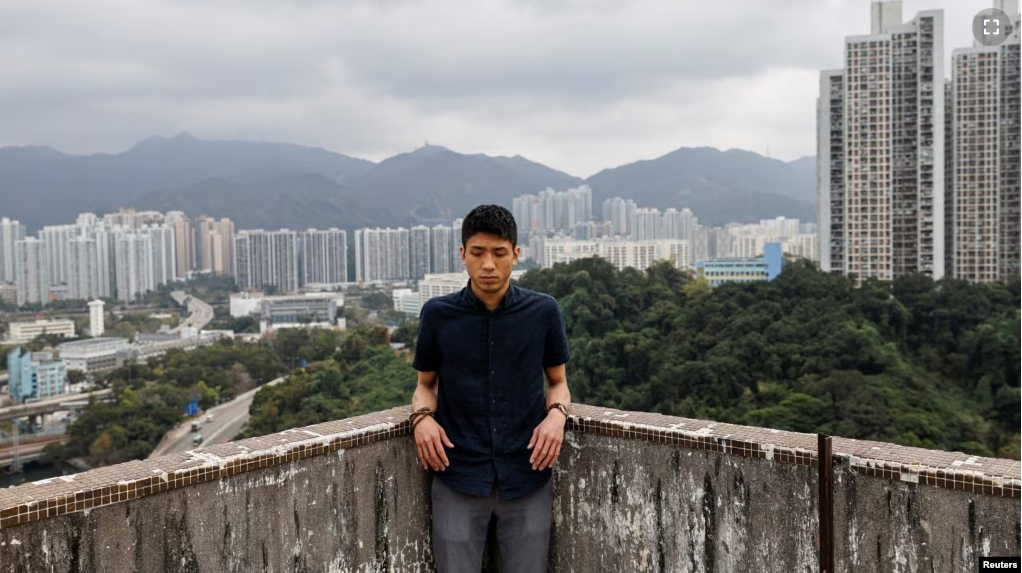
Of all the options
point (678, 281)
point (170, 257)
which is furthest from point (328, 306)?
point (678, 281)

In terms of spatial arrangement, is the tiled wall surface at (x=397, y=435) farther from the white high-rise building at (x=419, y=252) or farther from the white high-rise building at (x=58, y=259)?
the white high-rise building at (x=58, y=259)

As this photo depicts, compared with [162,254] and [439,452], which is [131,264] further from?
[439,452]

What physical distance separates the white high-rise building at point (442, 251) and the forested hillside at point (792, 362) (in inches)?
1342

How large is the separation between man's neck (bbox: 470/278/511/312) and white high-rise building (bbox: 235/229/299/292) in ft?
191

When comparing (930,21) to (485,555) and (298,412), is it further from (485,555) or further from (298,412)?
(485,555)

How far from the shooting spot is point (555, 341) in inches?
59.3

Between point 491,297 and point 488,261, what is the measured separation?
0.08 m

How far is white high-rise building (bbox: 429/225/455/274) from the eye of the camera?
187ft

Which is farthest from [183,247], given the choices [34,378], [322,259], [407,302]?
[34,378]

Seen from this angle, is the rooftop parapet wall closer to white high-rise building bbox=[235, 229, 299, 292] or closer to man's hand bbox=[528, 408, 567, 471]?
man's hand bbox=[528, 408, 567, 471]

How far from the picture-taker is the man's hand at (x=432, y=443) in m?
1.49

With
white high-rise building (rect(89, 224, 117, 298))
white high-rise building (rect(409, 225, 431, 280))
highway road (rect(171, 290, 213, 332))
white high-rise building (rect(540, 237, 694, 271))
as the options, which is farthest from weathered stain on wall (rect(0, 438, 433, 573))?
white high-rise building (rect(409, 225, 431, 280))

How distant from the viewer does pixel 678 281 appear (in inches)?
972

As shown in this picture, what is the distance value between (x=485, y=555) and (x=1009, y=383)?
1652 cm
